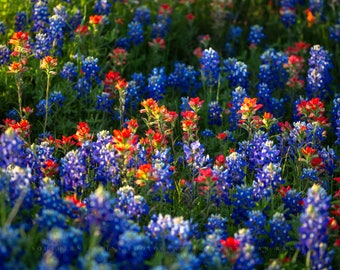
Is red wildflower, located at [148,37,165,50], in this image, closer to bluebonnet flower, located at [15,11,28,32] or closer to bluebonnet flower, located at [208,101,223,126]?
bluebonnet flower, located at [208,101,223,126]

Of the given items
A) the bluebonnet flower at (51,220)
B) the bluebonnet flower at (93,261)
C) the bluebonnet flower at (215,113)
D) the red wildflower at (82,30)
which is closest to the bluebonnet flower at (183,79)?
the bluebonnet flower at (215,113)

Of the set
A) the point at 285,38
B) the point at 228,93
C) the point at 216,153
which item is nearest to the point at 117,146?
the point at 216,153

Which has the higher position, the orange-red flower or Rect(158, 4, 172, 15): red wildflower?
Rect(158, 4, 172, 15): red wildflower

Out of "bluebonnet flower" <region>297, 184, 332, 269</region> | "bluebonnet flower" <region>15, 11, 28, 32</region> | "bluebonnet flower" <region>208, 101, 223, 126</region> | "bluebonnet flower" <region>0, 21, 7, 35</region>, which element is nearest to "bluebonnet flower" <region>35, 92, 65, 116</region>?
"bluebonnet flower" <region>0, 21, 7, 35</region>

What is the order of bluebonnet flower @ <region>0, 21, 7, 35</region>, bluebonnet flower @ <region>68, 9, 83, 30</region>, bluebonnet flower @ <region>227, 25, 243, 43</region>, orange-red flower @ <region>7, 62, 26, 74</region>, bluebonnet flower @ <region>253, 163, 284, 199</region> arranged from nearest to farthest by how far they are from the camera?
bluebonnet flower @ <region>253, 163, 284, 199</region>
orange-red flower @ <region>7, 62, 26, 74</region>
bluebonnet flower @ <region>0, 21, 7, 35</region>
bluebonnet flower @ <region>68, 9, 83, 30</region>
bluebonnet flower @ <region>227, 25, 243, 43</region>

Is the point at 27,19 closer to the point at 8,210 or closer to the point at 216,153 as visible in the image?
the point at 216,153

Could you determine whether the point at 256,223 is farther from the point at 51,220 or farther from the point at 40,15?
the point at 40,15

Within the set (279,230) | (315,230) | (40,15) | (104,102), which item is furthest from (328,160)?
(40,15)
